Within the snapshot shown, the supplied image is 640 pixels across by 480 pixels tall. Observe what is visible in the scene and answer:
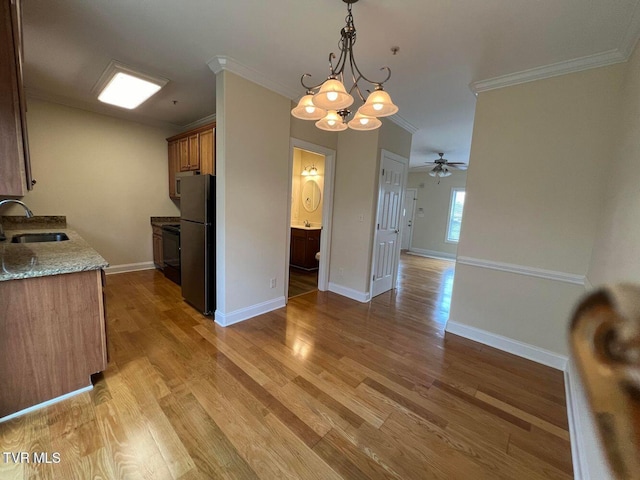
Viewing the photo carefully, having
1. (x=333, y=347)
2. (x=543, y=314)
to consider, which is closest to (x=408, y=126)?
(x=543, y=314)

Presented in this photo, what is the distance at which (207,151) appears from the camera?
11.1 feet

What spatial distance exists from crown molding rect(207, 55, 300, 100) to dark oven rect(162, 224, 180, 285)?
2200 mm

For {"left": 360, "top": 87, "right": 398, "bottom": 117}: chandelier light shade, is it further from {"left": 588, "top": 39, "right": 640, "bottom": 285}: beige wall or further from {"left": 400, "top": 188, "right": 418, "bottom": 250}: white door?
{"left": 400, "top": 188, "right": 418, "bottom": 250}: white door

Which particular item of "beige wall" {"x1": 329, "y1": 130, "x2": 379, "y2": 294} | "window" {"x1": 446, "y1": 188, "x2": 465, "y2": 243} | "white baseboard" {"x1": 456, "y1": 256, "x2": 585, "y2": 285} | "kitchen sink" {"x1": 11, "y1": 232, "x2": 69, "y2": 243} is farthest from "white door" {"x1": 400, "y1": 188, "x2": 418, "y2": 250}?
"kitchen sink" {"x1": 11, "y1": 232, "x2": 69, "y2": 243}

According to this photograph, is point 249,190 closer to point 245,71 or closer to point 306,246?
point 245,71

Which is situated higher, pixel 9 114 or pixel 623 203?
pixel 9 114

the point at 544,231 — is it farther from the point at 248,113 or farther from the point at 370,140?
the point at 248,113

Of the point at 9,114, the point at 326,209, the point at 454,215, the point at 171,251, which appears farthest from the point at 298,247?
the point at 454,215

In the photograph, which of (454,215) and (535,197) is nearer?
(535,197)

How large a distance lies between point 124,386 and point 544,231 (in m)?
3.45

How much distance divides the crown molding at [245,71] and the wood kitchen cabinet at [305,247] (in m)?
2.52

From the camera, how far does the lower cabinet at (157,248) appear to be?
427cm

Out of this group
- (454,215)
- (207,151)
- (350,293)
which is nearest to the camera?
(207,151)

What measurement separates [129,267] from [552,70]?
5694mm
